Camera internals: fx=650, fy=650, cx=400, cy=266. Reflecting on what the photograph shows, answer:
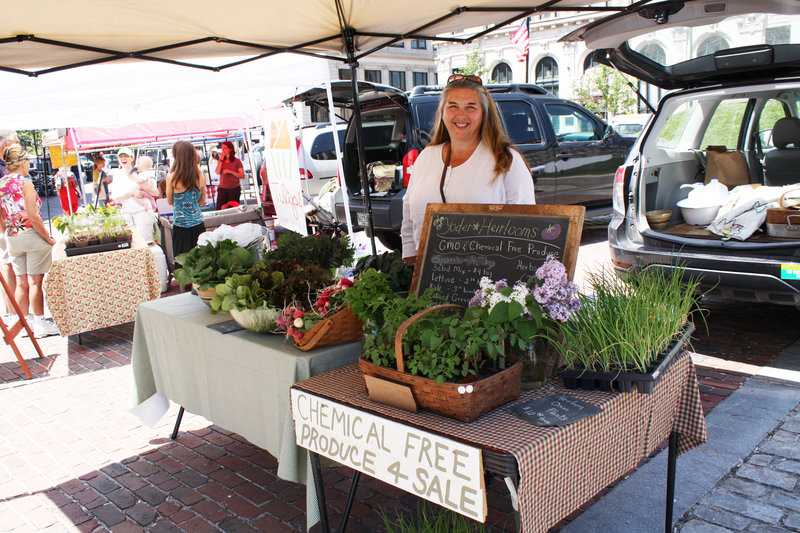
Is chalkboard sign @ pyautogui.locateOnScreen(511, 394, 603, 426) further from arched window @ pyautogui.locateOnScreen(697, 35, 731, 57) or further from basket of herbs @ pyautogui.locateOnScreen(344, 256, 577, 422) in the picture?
arched window @ pyautogui.locateOnScreen(697, 35, 731, 57)

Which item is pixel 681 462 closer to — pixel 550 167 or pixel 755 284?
pixel 755 284

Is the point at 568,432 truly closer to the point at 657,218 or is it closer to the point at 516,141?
the point at 657,218

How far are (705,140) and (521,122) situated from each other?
10.3 ft

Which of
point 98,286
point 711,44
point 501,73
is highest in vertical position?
point 501,73

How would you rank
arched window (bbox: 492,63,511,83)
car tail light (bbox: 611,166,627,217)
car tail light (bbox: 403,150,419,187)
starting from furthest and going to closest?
1. arched window (bbox: 492,63,511,83)
2. car tail light (bbox: 403,150,419,187)
3. car tail light (bbox: 611,166,627,217)

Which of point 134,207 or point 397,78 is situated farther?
point 397,78

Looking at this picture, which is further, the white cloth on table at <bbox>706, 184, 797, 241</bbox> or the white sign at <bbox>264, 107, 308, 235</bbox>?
the white sign at <bbox>264, 107, 308, 235</bbox>

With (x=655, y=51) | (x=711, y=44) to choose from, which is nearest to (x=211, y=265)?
(x=711, y=44)

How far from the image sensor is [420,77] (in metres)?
51.9

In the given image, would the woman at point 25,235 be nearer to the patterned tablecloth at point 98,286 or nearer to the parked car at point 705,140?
the patterned tablecloth at point 98,286

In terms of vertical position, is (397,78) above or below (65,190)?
above

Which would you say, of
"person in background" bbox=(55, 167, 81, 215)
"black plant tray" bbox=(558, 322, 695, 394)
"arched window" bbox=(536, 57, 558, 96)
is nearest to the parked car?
→ "black plant tray" bbox=(558, 322, 695, 394)

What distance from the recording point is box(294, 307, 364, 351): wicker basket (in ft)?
8.39

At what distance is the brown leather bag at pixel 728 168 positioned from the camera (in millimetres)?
6103
